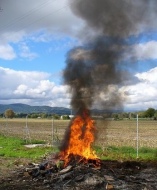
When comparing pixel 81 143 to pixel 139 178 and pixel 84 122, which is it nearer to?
pixel 84 122

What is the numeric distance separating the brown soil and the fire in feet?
4.30

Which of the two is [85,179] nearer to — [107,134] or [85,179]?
[85,179]

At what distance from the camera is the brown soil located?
11.5m

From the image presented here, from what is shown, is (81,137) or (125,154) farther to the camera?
(125,154)

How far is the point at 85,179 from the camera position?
11969 millimetres

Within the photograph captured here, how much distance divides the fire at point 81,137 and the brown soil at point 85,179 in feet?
4.30

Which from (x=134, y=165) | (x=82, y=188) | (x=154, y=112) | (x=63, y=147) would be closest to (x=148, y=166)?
(x=134, y=165)

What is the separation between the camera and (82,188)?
11258 mm

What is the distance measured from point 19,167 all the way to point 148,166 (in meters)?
5.75

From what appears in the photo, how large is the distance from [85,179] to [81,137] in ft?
10.6

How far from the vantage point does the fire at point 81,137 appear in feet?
48.4

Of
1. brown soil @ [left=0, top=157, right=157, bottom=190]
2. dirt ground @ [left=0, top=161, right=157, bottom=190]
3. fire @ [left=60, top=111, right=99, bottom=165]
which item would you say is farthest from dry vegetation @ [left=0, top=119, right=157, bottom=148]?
dirt ground @ [left=0, top=161, right=157, bottom=190]

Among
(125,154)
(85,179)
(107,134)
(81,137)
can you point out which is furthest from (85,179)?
(107,134)

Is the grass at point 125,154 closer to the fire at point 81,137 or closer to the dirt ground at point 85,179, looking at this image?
the fire at point 81,137
